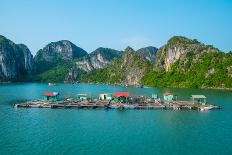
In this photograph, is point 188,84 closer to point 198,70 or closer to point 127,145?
point 198,70

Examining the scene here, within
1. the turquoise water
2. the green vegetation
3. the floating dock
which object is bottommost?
the turquoise water

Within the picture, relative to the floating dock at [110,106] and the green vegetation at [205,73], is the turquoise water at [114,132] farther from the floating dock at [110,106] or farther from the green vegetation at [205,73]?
the green vegetation at [205,73]

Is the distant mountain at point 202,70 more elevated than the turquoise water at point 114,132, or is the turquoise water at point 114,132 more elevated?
the distant mountain at point 202,70

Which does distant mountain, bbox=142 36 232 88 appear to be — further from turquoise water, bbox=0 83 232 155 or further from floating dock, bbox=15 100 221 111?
turquoise water, bbox=0 83 232 155

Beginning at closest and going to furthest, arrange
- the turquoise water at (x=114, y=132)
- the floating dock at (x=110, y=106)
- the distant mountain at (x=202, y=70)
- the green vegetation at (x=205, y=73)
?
the turquoise water at (x=114, y=132), the floating dock at (x=110, y=106), the green vegetation at (x=205, y=73), the distant mountain at (x=202, y=70)

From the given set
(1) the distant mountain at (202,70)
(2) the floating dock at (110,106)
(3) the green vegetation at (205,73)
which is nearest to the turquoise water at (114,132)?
(2) the floating dock at (110,106)

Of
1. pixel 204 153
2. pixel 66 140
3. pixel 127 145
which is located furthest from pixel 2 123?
pixel 204 153

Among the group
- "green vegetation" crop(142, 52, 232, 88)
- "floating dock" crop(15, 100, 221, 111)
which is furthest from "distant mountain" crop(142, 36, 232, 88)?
"floating dock" crop(15, 100, 221, 111)

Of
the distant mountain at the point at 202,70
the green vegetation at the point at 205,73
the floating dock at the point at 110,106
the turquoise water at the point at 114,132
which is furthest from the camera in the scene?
the distant mountain at the point at 202,70

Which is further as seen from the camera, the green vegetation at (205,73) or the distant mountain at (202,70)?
the distant mountain at (202,70)
